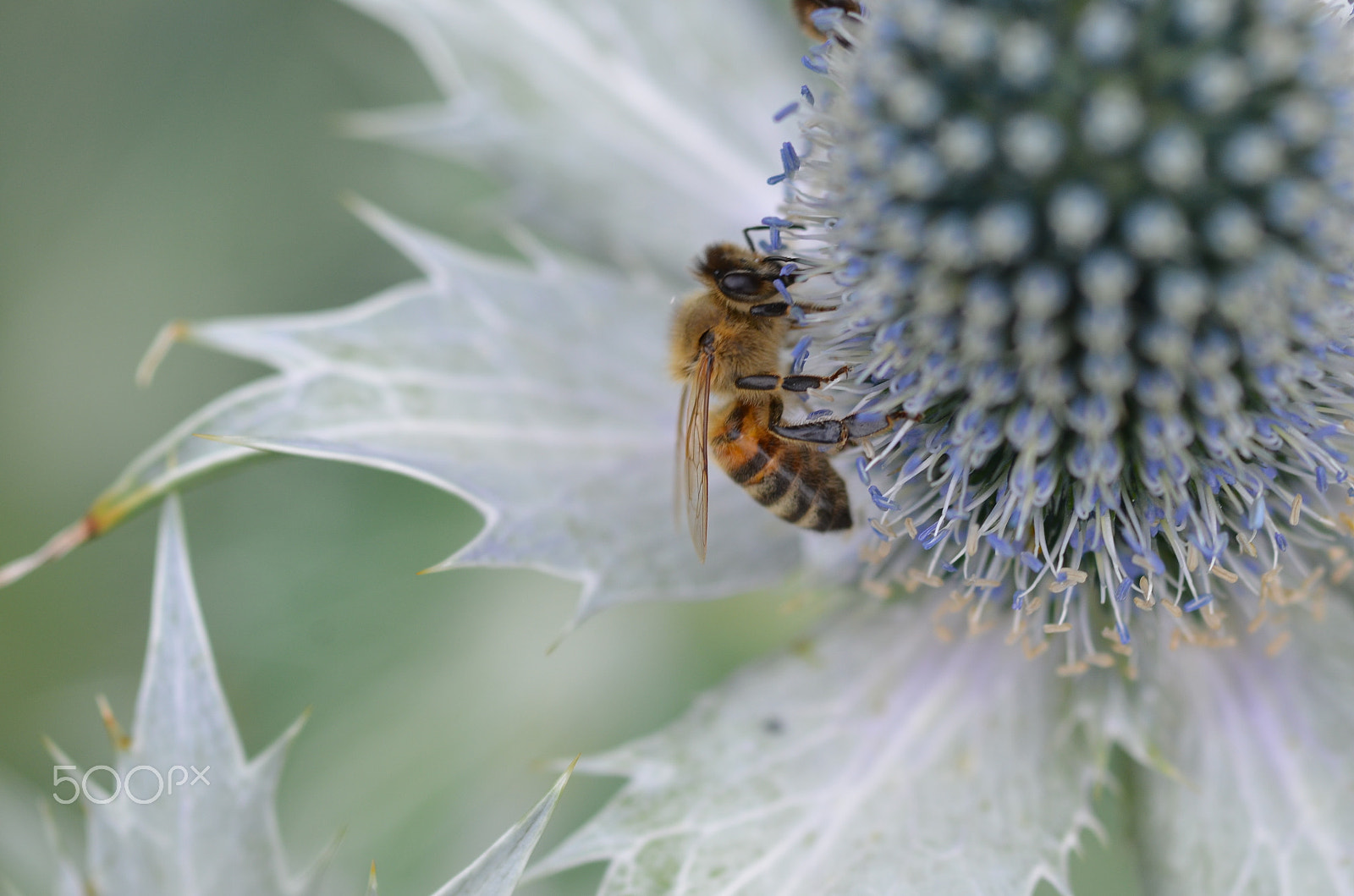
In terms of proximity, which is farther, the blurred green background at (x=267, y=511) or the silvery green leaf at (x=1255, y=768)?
the blurred green background at (x=267, y=511)

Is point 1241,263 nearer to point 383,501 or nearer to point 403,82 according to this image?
point 383,501

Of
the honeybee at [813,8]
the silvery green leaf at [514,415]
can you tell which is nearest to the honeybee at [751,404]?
the silvery green leaf at [514,415]

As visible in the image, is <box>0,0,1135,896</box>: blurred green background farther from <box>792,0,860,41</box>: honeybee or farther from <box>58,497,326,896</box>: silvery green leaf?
<box>792,0,860,41</box>: honeybee

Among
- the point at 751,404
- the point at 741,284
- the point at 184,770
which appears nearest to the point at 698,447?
the point at 751,404

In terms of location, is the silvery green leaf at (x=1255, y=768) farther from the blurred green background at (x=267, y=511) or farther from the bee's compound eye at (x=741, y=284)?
the bee's compound eye at (x=741, y=284)

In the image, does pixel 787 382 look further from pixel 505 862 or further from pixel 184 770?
pixel 184 770

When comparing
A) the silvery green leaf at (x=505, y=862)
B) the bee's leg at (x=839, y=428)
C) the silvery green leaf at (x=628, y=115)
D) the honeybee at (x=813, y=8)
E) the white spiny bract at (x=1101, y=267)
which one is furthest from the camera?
the silvery green leaf at (x=628, y=115)

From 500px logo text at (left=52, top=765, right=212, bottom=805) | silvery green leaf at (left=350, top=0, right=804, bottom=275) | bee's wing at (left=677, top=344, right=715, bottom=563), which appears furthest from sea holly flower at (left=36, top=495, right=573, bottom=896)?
silvery green leaf at (left=350, top=0, right=804, bottom=275)
